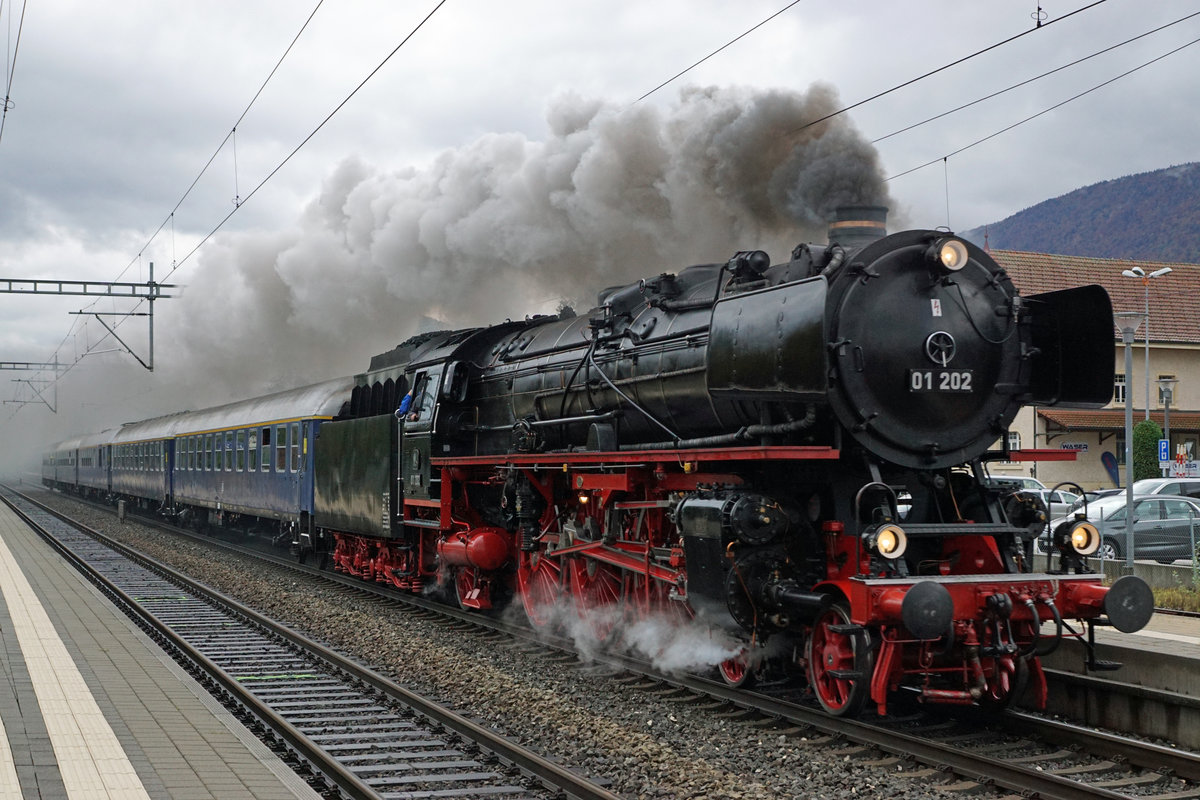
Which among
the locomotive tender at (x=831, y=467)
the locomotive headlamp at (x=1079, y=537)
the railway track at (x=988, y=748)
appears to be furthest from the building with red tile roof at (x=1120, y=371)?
the railway track at (x=988, y=748)

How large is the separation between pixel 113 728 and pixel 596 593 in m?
4.49

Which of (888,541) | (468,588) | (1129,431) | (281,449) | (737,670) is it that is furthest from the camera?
(281,449)

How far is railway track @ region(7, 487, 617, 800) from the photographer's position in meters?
6.16

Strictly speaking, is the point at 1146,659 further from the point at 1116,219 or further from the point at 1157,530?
the point at 1116,219

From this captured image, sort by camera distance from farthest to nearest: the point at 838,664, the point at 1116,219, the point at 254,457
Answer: the point at 1116,219
the point at 254,457
the point at 838,664

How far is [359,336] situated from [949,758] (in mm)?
18116

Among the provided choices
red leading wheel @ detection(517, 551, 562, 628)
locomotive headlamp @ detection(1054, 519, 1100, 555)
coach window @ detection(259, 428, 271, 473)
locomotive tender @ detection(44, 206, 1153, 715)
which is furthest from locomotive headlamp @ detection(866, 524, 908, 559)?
coach window @ detection(259, 428, 271, 473)

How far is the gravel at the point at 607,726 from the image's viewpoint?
603cm

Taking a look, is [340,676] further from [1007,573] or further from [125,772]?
[1007,573]

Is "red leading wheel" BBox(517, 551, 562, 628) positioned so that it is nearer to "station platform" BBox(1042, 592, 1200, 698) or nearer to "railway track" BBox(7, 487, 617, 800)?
"railway track" BBox(7, 487, 617, 800)

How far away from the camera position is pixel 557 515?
10.7 m

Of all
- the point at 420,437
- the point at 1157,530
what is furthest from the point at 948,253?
the point at 1157,530

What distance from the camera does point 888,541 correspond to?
6691 millimetres

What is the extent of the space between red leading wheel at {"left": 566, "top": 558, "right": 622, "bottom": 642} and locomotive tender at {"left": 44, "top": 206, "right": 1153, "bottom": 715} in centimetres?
2
